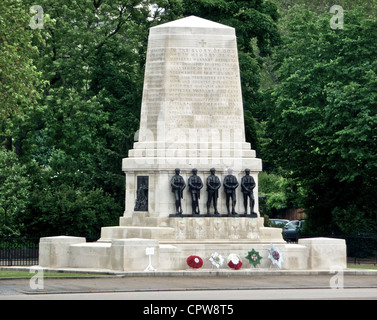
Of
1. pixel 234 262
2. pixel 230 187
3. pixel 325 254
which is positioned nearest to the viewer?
pixel 234 262

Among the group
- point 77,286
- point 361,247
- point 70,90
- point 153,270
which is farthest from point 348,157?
point 77,286

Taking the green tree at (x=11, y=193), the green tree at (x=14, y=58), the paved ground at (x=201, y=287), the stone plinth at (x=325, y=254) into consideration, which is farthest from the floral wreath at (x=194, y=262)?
the green tree at (x=11, y=193)

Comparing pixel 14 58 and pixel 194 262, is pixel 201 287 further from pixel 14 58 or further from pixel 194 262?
pixel 14 58

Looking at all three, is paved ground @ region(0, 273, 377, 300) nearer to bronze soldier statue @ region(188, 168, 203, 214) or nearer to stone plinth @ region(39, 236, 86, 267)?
bronze soldier statue @ region(188, 168, 203, 214)

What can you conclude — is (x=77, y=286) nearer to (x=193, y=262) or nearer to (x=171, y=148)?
(x=193, y=262)

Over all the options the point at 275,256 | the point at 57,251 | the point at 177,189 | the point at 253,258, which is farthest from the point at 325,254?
the point at 57,251

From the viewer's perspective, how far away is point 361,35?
52.8m

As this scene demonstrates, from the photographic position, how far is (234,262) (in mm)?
36188

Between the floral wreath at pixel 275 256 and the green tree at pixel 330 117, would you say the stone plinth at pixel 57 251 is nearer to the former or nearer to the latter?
the floral wreath at pixel 275 256

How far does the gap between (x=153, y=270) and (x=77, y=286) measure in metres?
5.65

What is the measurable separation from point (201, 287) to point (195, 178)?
A: 368 inches

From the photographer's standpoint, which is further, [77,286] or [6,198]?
[6,198]

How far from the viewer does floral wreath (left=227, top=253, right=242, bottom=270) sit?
3612 centimetres

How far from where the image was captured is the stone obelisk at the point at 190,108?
39125mm
